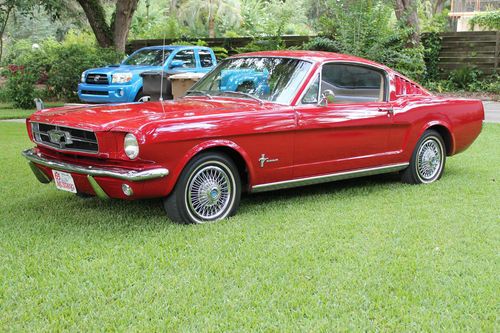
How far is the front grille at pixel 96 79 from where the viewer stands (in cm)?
1481

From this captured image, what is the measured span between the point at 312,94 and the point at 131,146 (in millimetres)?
1994

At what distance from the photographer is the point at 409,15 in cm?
1848

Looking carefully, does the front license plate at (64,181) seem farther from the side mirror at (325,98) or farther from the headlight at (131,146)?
the side mirror at (325,98)

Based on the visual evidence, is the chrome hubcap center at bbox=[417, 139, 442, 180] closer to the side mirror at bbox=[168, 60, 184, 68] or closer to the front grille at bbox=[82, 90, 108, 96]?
the side mirror at bbox=[168, 60, 184, 68]

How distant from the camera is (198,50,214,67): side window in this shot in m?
15.7

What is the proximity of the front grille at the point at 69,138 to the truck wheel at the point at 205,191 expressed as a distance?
2.50 feet

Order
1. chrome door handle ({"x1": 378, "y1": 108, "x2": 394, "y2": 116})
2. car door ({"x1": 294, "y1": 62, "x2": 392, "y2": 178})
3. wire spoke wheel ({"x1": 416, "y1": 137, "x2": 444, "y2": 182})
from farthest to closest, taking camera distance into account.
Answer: wire spoke wheel ({"x1": 416, "y1": 137, "x2": 444, "y2": 182}), chrome door handle ({"x1": 378, "y1": 108, "x2": 394, "y2": 116}), car door ({"x1": 294, "y1": 62, "x2": 392, "y2": 178})

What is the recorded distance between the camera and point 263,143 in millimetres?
5387

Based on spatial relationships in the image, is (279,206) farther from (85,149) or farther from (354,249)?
(85,149)

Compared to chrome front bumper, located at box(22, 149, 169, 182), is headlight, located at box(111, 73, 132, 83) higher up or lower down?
higher up

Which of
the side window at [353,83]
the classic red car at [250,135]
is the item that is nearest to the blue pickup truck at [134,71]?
the side window at [353,83]

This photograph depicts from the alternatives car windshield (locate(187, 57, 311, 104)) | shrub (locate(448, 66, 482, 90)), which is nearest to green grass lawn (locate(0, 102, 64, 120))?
car windshield (locate(187, 57, 311, 104))

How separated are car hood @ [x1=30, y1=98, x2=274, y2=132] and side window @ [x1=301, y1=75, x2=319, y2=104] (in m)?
0.37

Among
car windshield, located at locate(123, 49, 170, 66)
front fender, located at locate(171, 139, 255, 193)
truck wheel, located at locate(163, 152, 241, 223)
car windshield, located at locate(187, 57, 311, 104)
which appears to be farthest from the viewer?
car windshield, located at locate(123, 49, 170, 66)
